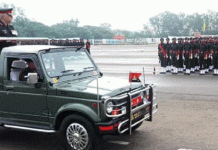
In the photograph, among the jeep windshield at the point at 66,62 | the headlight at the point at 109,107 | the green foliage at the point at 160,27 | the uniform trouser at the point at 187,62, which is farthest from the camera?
the green foliage at the point at 160,27

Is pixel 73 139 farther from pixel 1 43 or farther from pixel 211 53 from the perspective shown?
pixel 211 53

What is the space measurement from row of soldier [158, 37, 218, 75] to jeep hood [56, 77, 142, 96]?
12069 mm

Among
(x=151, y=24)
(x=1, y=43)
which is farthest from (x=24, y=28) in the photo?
(x=1, y=43)

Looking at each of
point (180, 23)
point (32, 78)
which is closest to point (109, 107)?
point (32, 78)

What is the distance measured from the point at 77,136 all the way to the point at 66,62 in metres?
1.71

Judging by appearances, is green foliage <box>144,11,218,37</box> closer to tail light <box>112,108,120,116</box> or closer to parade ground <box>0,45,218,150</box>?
parade ground <box>0,45,218,150</box>

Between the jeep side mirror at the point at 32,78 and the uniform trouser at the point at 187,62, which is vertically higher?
the jeep side mirror at the point at 32,78

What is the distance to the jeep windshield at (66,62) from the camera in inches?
244

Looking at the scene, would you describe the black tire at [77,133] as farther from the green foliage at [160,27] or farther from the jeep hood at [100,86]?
the green foliage at [160,27]

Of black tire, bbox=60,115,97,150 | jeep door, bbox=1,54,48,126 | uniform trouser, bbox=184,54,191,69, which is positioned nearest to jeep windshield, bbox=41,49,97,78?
jeep door, bbox=1,54,48,126

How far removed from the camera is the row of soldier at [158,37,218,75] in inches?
692

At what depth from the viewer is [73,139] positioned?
5590 mm

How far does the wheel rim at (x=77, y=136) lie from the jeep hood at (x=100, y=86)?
0.62 m

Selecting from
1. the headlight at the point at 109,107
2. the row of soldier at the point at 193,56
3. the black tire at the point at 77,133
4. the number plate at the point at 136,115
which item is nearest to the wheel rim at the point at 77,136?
the black tire at the point at 77,133
